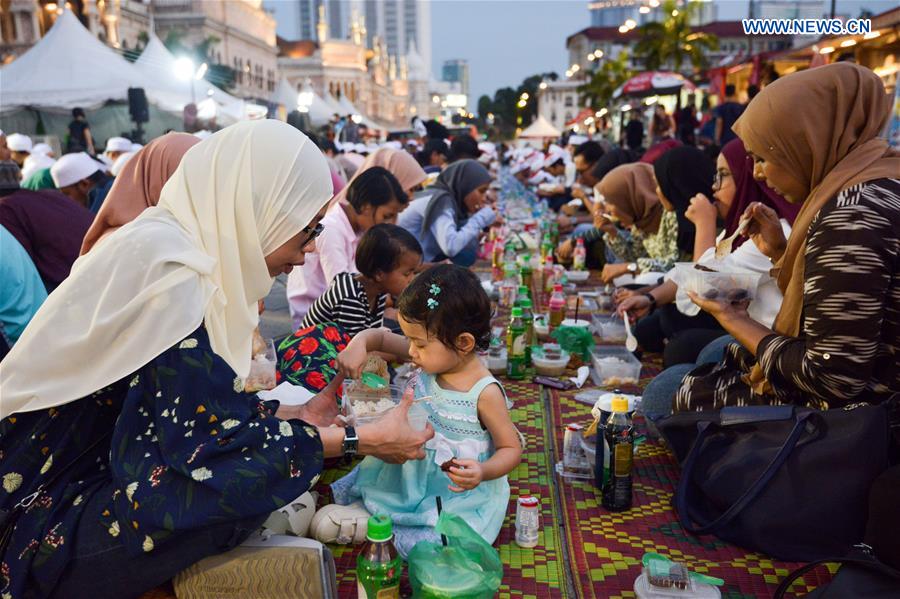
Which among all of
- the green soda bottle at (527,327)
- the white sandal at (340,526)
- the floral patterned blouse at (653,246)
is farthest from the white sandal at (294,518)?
the floral patterned blouse at (653,246)

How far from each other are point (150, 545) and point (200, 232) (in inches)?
34.2

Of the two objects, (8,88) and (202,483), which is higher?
(8,88)

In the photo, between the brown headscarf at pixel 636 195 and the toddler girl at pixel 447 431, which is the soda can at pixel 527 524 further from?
the brown headscarf at pixel 636 195

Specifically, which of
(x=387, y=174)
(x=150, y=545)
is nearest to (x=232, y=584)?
(x=150, y=545)

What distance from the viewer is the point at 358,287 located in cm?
388

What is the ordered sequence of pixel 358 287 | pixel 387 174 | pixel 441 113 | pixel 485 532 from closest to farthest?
pixel 485 532 → pixel 358 287 → pixel 387 174 → pixel 441 113

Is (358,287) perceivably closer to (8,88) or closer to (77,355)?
(77,355)

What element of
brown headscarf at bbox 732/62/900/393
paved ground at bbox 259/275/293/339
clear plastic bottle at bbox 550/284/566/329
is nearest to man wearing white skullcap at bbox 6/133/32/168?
paved ground at bbox 259/275/293/339

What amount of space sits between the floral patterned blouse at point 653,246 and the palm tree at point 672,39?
3603 centimetres

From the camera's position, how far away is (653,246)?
19.0 feet

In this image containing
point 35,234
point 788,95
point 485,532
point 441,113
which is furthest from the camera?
point 441,113

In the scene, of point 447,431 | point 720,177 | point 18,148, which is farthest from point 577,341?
point 18,148

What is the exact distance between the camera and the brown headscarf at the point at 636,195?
5.95m

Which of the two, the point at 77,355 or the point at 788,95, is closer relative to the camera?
the point at 77,355
